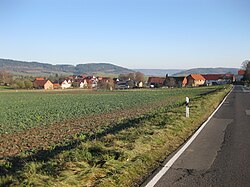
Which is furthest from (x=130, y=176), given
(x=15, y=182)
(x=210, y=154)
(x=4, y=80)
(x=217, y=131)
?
(x=4, y=80)

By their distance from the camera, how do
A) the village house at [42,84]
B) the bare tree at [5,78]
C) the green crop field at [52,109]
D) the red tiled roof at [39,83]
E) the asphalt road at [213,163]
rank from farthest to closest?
the bare tree at [5,78]
the red tiled roof at [39,83]
the village house at [42,84]
the green crop field at [52,109]
the asphalt road at [213,163]

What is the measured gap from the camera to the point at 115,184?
5.07 meters

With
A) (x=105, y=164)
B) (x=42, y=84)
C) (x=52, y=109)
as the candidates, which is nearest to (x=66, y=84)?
(x=42, y=84)

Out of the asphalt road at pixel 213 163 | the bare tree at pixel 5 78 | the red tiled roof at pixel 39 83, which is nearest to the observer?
the asphalt road at pixel 213 163

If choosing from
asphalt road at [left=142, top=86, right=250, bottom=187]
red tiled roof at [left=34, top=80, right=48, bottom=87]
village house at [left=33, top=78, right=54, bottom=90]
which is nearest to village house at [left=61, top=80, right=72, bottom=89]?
village house at [left=33, top=78, right=54, bottom=90]

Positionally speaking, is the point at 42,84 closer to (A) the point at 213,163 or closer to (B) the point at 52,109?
(B) the point at 52,109

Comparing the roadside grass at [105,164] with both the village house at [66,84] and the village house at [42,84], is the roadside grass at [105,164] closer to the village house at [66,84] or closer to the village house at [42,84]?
the village house at [42,84]

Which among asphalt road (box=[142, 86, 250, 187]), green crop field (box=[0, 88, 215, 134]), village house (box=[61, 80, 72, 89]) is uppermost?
asphalt road (box=[142, 86, 250, 187])

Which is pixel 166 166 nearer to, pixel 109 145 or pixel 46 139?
pixel 109 145

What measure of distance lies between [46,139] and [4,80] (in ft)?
387

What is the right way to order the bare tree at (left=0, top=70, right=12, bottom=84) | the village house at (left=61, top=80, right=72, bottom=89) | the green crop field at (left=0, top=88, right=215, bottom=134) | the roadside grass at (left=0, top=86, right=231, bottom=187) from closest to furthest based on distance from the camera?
the roadside grass at (left=0, top=86, right=231, bottom=187) < the green crop field at (left=0, top=88, right=215, bottom=134) < the bare tree at (left=0, top=70, right=12, bottom=84) < the village house at (left=61, top=80, right=72, bottom=89)

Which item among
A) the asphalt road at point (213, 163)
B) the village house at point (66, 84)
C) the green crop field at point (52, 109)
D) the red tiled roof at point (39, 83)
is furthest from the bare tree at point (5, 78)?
the asphalt road at point (213, 163)

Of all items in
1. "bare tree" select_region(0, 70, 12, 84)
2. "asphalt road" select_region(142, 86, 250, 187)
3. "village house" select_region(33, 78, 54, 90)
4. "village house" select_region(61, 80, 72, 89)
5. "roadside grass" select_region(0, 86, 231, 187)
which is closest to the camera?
"roadside grass" select_region(0, 86, 231, 187)

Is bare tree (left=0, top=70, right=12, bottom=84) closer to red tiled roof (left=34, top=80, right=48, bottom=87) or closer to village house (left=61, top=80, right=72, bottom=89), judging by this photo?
red tiled roof (left=34, top=80, right=48, bottom=87)
